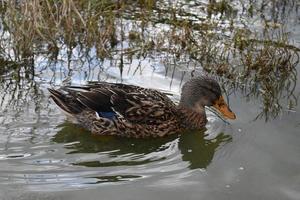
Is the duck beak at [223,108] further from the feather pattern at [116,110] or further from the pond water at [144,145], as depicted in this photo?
the feather pattern at [116,110]

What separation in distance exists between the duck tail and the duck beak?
1309 millimetres

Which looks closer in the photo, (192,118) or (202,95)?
(192,118)

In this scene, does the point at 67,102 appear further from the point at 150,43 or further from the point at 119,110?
the point at 150,43

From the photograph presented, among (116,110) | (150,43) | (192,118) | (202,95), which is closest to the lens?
(116,110)

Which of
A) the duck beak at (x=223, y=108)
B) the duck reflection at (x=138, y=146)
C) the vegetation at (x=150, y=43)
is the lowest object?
the duck reflection at (x=138, y=146)

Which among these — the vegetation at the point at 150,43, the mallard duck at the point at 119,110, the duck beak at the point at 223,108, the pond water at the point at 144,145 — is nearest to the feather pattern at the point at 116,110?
the mallard duck at the point at 119,110

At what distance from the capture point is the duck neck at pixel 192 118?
667 centimetres

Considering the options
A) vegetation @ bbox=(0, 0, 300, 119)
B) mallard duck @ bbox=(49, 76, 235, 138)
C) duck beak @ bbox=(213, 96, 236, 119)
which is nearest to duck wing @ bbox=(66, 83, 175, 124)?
mallard duck @ bbox=(49, 76, 235, 138)

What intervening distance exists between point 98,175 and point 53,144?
0.75 m

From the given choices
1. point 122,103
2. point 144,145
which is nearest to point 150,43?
point 122,103

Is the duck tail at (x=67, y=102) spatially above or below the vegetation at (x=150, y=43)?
below

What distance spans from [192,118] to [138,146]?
2.24ft

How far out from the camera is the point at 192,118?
21.9ft

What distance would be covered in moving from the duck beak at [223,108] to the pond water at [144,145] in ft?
0.38
